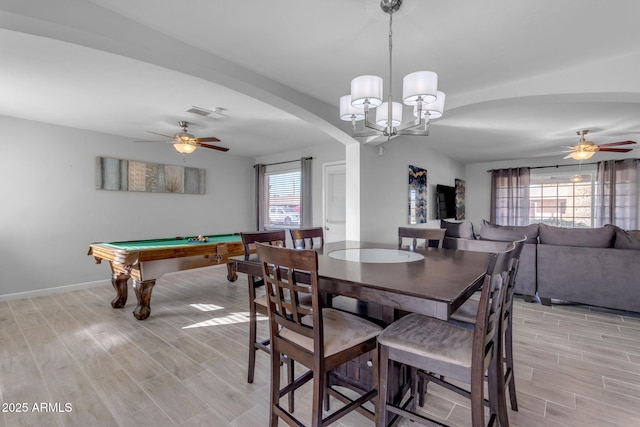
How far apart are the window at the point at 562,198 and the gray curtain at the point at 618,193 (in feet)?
0.67

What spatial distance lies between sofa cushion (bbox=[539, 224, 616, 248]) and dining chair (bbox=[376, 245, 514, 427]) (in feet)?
9.66

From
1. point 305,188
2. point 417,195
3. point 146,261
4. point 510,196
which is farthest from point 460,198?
point 146,261

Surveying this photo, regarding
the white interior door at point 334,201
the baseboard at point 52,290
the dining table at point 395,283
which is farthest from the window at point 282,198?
the dining table at point 395,283

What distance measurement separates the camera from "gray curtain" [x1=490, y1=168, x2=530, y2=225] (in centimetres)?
705

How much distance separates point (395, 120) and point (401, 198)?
297 cm

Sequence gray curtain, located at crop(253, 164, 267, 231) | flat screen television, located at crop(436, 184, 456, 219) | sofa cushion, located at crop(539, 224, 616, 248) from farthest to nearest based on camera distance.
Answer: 1. gray curtain, located at crop(253, 164, 267, 231)
2. flat screen television, located at crop(436, 184, 456, 219)
3. sofa cushion, located at crop(539, 224, 616, 248)

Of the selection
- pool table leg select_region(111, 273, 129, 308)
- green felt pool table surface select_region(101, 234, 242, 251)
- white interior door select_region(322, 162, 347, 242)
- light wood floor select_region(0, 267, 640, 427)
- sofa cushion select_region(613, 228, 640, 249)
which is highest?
white interior door select_region(322, 162, 347, 242)

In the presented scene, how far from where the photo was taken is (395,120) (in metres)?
2.20

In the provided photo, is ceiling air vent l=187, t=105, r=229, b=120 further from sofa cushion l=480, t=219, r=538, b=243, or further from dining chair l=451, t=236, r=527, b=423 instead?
sofa cushion l=480, t=219, r=538, b=243

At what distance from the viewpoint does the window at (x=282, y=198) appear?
606cm

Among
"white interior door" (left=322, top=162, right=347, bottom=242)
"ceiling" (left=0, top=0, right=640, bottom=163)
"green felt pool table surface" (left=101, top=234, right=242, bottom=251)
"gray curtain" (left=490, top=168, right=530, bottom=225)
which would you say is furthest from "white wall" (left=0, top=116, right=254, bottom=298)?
"gray curtain" (left=490, top=168, right=530, bottom=225)

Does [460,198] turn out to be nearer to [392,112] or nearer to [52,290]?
[392,112]

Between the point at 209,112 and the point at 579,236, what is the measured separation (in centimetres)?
470

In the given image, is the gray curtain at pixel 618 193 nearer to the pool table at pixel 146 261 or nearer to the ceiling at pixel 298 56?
the ceiling at pixel 298 56
